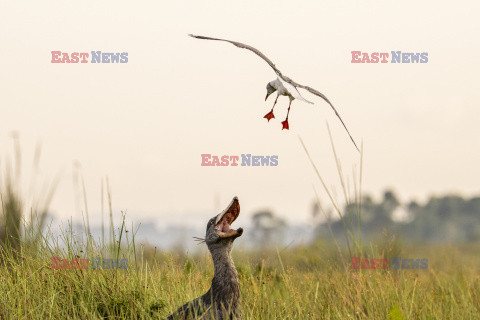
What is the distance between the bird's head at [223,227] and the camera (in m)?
5.02

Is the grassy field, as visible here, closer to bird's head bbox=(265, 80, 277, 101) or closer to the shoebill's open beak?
the shoebill's open beak

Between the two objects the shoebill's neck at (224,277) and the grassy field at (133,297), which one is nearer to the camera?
the shoebill's neck at (224,277)

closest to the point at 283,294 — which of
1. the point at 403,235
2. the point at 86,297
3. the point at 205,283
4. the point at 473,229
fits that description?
the point at 205,283

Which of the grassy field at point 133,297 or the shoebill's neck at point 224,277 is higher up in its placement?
the shoebill's neck at point 224,277

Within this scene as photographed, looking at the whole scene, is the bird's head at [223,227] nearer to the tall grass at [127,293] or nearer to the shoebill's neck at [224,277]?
the shoebill's neck at [224,277]

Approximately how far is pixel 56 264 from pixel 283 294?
3.07 meters

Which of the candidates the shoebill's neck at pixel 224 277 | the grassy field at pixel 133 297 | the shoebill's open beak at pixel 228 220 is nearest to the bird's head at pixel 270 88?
the shoebill's open beak at pixel 228 220

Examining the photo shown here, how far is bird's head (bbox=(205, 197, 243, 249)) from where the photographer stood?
16.5ft

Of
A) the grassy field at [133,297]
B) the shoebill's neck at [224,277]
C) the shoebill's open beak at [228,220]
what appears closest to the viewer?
the shoebill's open beak at [228,220]

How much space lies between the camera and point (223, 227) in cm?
523

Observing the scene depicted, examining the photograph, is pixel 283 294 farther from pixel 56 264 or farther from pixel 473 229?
pixel 473 229

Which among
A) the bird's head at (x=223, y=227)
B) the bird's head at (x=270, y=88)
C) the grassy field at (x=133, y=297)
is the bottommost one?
the grassy field at (x=133, y=297)

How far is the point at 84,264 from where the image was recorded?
6465mm

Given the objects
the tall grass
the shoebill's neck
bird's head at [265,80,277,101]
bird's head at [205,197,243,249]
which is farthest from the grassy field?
bird's head at [265,80,277,101]
